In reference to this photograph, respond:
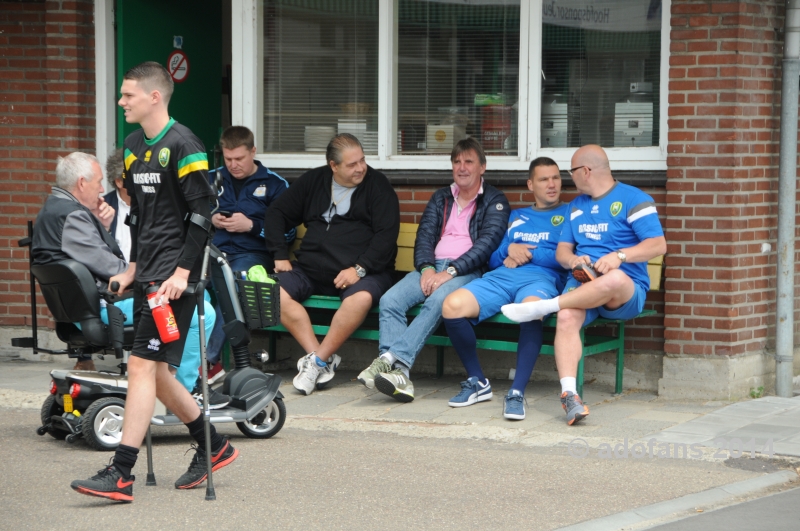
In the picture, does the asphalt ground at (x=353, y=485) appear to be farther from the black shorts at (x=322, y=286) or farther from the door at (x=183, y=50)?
the door at (x=183, y=50)

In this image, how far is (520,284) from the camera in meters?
→ 7.29

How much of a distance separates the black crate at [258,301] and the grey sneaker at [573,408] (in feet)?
6.31

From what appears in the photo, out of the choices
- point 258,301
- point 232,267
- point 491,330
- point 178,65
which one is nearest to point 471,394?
point 491,330

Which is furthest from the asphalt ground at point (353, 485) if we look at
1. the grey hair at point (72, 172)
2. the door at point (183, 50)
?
the door at point (183, 50)

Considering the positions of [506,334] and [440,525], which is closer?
[440,525]

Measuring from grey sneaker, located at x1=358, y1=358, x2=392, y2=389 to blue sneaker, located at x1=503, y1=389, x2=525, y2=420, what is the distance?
86cm

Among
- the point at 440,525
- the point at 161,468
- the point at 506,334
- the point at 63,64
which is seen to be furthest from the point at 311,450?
the point at 63,64

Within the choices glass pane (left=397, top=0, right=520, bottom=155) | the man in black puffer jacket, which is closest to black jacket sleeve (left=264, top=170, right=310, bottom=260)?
the man in black puffer jacket

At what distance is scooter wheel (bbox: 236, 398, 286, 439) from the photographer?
6.28 m

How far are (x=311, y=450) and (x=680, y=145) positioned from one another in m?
3.23

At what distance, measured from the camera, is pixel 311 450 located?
6.04 m

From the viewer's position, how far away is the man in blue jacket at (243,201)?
8.27m

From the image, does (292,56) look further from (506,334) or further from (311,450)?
(311,450)

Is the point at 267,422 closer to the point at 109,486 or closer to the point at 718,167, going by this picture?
the point at 109,486
